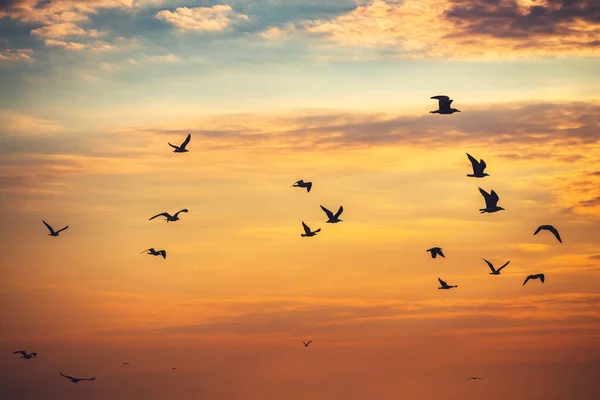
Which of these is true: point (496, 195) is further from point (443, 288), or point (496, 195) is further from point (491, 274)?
point (443, 288)

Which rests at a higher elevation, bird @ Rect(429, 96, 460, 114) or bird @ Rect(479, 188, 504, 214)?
bird @ Rect(429, 96, 460, 114)

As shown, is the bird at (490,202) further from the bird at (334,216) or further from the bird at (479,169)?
the bird at (334,216)

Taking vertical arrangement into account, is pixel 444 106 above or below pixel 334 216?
above

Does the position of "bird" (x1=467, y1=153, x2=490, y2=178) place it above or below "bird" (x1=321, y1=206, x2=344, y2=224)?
above

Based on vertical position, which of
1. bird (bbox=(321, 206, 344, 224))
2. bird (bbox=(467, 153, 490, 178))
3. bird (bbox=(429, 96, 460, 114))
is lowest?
bird (bbox=(321, 206, 344, 224))

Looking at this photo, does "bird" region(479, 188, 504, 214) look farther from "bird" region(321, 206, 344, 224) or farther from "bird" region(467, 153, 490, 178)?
"bird" region(321, 206, 344, 224)

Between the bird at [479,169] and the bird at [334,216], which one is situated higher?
the bird at [479,169]

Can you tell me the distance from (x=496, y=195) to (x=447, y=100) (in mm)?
10207

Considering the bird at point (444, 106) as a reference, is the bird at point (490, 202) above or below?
below

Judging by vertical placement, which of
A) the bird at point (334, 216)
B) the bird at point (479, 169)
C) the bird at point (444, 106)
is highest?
the bird at point (444, 106)

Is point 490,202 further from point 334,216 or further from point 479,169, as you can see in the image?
point 334,216

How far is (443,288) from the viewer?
11906 cm

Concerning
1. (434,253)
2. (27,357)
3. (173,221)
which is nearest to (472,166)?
(434,253)

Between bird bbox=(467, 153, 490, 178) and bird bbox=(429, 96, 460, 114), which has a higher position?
bird bbox=(429, 96, 460, 114)
